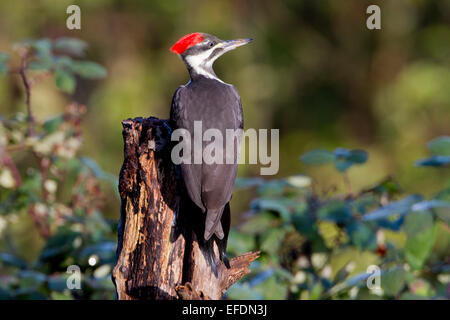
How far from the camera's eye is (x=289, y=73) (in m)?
10.5

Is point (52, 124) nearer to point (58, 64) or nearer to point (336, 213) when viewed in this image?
point (58, 64)

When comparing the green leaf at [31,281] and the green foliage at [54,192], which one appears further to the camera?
the green foliage at [54,192]

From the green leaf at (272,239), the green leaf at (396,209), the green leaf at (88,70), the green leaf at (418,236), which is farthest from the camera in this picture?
the green leaf at (88,70)

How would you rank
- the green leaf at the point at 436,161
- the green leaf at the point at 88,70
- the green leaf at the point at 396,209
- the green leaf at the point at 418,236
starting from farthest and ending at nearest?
the green leaf at the point at 88,70, the green leaf at the point at 436,161, the green leaf at the point at 396,209, the green leaf at the point at 418,236

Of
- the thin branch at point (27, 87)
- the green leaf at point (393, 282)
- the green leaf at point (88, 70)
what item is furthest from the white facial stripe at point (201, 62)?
the green leaf at point (393, 282)

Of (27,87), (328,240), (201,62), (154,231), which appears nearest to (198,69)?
(201,62)

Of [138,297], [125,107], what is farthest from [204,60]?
[125,107]

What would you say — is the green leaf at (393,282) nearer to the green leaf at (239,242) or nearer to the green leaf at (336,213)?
the green leaf at (336,213)

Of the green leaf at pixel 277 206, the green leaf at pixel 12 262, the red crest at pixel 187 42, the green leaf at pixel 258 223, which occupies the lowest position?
the green leaf at pixel 12 262

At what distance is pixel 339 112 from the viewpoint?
422 inches

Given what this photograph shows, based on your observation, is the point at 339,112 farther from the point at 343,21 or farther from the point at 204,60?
the point at 204,60

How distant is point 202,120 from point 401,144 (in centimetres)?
726

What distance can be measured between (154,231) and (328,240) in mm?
1824

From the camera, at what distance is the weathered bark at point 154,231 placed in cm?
273
